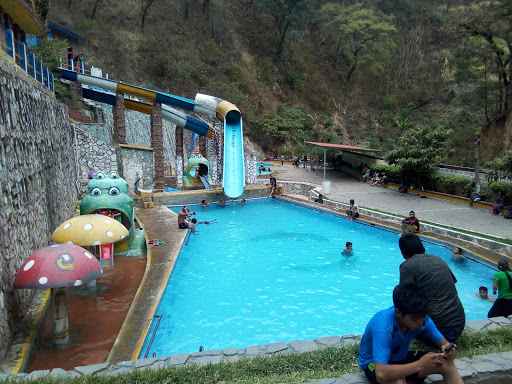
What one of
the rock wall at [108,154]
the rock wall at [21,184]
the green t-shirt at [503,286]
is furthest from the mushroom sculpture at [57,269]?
the rock wall at [108,154]

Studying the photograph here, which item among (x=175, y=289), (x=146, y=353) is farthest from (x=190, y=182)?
(x=146, y=353)

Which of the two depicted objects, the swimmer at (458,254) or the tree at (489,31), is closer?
the swimmer at (458,254)

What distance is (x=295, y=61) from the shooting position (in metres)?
A: 43.4

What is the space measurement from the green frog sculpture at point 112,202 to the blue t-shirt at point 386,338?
7.79m

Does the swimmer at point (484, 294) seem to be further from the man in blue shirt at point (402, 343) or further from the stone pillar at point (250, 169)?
the stone pillar at point (250, 169)

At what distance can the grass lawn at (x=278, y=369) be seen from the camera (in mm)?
3578

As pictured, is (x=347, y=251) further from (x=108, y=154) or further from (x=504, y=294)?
(x=108, y=154)

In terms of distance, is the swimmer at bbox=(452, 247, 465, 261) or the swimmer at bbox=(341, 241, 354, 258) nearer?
the swimmer at bbox=(452, 247, 465, 261)

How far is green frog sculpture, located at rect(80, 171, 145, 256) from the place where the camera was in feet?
30.7

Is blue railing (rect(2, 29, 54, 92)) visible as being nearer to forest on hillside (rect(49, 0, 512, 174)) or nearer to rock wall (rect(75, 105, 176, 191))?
rock wall (rect(75, 105, 176, 191))

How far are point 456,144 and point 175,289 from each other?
77.9 feet

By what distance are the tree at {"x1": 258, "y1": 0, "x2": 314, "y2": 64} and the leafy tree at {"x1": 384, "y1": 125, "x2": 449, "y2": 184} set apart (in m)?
25.9

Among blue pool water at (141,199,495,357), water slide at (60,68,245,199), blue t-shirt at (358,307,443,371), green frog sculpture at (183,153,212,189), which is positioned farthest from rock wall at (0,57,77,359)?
green frog sculpture at (183,153,212,189)

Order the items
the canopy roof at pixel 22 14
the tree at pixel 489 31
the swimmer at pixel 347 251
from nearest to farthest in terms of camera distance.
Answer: the swimmer at pixel 347 251, the canopy roof at pixel 22 14, the tree at pixel 489 31
